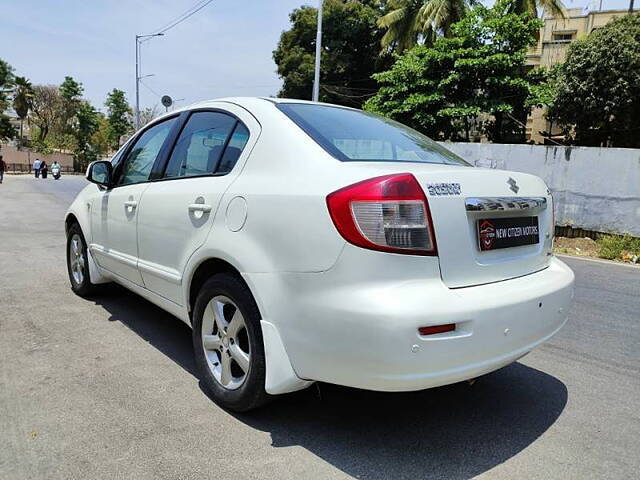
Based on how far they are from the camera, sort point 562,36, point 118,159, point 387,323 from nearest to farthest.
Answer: point 387,323 → point 118,159 → point 562,36

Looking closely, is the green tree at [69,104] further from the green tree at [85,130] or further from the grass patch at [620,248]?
the grass patch at [620,248]

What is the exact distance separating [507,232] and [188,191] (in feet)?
5.76

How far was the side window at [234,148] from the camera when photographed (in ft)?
9.05

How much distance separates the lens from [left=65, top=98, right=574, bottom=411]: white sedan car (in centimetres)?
205

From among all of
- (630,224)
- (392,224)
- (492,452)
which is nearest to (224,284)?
(392,224)

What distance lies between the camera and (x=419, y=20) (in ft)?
73.2

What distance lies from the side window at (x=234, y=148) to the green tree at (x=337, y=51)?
28.3m

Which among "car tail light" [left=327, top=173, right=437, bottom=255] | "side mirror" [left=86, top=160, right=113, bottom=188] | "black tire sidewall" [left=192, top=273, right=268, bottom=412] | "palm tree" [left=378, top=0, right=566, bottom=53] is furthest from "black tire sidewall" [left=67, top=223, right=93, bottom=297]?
"palm tree" [left=378, top=0, right=566, bottom=53]

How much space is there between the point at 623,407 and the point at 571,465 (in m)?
0.86

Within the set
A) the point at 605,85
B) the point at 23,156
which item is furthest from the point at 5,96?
the point at 605,85

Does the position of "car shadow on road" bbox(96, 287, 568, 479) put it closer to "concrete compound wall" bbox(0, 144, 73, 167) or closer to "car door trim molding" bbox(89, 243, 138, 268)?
"car door trim molding" bbox(89, 243, 138, 268)

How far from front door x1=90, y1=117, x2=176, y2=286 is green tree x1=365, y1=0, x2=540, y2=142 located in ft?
43.0

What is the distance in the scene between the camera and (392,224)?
206 centimetres

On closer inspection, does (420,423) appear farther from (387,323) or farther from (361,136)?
(361,136)
